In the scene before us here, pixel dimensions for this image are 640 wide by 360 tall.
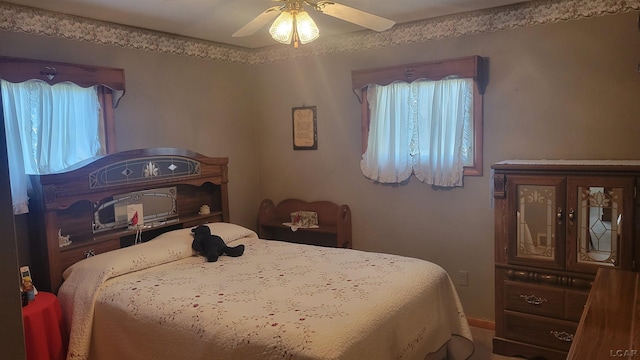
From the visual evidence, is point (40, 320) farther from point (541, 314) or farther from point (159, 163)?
point (541, 314)

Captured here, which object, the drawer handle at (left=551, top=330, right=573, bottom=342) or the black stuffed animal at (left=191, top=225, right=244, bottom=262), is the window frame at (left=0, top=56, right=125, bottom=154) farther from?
the drawer handle at (left=551, top=330, right=573, bottom=342)

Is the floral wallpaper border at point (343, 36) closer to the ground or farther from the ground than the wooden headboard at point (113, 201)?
farther from the ground

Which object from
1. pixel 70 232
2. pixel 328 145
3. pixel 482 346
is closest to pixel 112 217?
pixel 70 232

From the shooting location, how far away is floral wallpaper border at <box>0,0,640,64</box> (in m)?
3.03

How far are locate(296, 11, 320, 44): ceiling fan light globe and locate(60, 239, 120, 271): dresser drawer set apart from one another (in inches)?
78.8

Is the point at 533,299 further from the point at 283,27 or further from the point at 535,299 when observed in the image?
the point at 283,27

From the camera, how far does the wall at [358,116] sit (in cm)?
310

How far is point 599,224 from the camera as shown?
9.18ft

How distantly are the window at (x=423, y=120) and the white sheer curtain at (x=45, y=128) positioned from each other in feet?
7.16

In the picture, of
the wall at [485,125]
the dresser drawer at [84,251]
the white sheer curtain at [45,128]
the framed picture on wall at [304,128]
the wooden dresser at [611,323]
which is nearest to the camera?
the wooden dresser at [611,323]

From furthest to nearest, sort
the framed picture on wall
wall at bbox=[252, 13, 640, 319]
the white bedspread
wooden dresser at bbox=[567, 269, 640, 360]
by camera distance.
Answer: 1. the framed picture on wall
2. wall at bbox=[252, 13, 640, 319]
3. the white bedspread
4. wooden dresser at bbox=[567, 269, 640, 360]

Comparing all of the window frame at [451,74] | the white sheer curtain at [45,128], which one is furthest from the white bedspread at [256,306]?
the window frame at [451,74]

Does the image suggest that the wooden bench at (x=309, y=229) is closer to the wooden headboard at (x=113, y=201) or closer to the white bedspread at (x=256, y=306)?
the wooden headboard at (x=113, y=201)

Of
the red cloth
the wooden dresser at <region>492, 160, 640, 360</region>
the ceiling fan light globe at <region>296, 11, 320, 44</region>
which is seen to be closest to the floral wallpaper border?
the wooden dresser at <region>492, 160, 640, 360</region>
